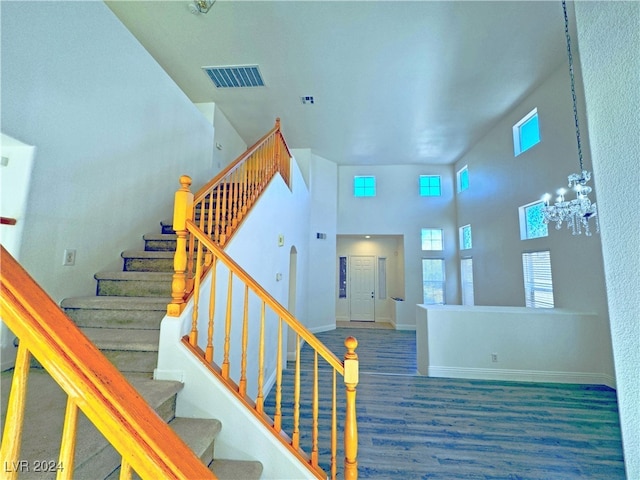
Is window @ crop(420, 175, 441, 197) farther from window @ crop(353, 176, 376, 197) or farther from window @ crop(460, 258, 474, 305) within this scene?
window @ crop(460, 258, 474, 305)

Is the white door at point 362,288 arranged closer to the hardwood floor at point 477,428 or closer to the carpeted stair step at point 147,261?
the hardwood floor at point 477,428

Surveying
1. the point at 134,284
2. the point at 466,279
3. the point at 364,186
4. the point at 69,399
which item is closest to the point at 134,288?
the point at 134,284

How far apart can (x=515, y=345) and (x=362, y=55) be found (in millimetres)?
4441

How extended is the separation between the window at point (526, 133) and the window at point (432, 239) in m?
2.92

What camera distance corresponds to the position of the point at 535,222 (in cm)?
475

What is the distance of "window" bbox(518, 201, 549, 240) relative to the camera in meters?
4.55

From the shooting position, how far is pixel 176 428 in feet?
5.21

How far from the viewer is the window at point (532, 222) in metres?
4.55

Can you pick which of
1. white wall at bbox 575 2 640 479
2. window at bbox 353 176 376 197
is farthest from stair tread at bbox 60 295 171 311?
window at bbox 353 176 376 197

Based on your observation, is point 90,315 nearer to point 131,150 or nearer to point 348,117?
point 131,150

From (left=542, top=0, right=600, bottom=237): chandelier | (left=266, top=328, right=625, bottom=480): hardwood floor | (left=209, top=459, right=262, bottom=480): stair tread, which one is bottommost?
(left=266, top=328, right=625, bottom=480): hardwood floor

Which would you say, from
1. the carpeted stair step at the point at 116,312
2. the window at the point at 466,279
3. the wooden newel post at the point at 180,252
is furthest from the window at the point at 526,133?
the carpeted stair step at the point at 116,312

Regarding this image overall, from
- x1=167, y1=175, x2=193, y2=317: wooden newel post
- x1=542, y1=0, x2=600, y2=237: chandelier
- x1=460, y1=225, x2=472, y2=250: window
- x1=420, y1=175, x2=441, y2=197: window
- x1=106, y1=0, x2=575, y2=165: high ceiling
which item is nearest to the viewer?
x1=167, y1=175, x2=193, y2=317: wooden newel post

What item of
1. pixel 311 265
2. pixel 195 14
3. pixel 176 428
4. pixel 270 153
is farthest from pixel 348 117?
pixel 176 428
